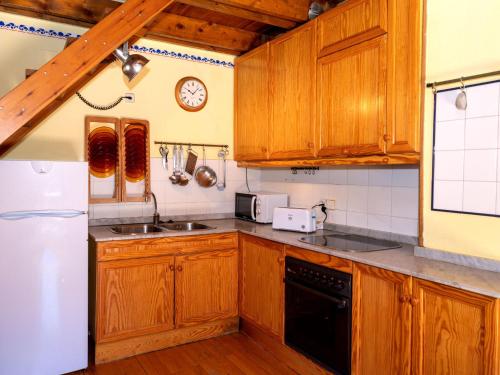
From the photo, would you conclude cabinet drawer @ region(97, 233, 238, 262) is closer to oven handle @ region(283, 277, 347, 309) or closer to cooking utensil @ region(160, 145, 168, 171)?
oven handle @ region(283, 277, 347, 309)

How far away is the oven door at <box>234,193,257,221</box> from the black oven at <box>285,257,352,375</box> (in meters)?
0.85

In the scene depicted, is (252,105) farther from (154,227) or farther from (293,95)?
(154,227)

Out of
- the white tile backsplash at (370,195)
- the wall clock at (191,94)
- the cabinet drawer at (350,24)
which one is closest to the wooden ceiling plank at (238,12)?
the cabinet drawer at (350,24)

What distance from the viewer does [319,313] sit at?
91.2 inches

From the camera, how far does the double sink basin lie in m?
3.07

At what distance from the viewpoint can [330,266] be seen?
2.25 meters

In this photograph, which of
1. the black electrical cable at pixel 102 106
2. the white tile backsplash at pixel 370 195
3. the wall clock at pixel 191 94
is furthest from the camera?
the wall clock at pixel 191 94

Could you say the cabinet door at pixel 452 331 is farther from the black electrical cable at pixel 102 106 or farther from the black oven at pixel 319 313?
the black electrical cable at pixel 102 106

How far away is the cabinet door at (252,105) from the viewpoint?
321 cm

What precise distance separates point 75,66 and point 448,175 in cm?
202

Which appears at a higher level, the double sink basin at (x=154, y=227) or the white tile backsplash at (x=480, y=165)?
the white tile backsplash at (x=480, y=165)

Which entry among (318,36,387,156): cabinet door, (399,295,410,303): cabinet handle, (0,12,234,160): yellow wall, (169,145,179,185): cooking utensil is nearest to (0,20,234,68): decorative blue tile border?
(0,12,234,160): yellow wall

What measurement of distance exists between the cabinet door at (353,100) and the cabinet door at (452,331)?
34.2 inches

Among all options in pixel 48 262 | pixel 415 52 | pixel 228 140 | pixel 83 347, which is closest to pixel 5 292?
pixel 48 262
